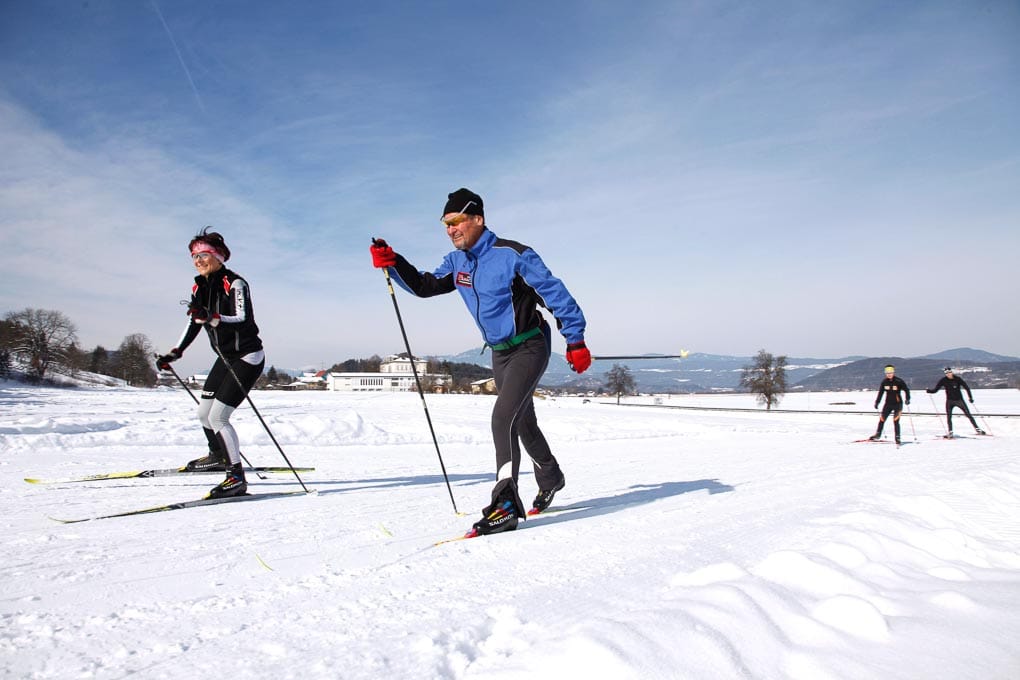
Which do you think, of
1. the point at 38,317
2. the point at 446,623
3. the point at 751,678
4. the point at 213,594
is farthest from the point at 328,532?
the point at 38,317

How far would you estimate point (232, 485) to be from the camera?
483 cm

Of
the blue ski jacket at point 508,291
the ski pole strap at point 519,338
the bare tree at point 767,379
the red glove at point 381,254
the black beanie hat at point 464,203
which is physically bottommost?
the bare tree at point 767,379

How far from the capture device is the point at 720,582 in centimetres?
210

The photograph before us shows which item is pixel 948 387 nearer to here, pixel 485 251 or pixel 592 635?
pixel 485 251

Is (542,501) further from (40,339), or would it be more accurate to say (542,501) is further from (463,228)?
(40,339)

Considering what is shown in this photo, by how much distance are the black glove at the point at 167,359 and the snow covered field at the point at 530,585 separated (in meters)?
1.19

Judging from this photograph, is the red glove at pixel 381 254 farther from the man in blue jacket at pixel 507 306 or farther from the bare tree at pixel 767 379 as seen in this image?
the bare tree at pixel 767 379

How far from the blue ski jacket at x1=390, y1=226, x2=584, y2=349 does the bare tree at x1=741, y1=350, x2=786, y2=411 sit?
7123cm

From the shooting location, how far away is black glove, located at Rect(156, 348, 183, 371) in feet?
16.6

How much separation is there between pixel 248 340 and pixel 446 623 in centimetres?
416

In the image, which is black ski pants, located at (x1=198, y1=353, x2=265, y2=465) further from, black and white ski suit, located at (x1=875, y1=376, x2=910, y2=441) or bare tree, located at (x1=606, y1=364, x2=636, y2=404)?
bare tree, located at (x1=606, y1=364, x2=636, y2=404)

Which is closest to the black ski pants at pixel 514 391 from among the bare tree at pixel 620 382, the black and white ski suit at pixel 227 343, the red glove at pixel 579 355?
the red glove at pixel 579 355

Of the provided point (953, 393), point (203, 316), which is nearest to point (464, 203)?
point (203, 316)

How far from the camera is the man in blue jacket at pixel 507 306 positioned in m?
3.68
